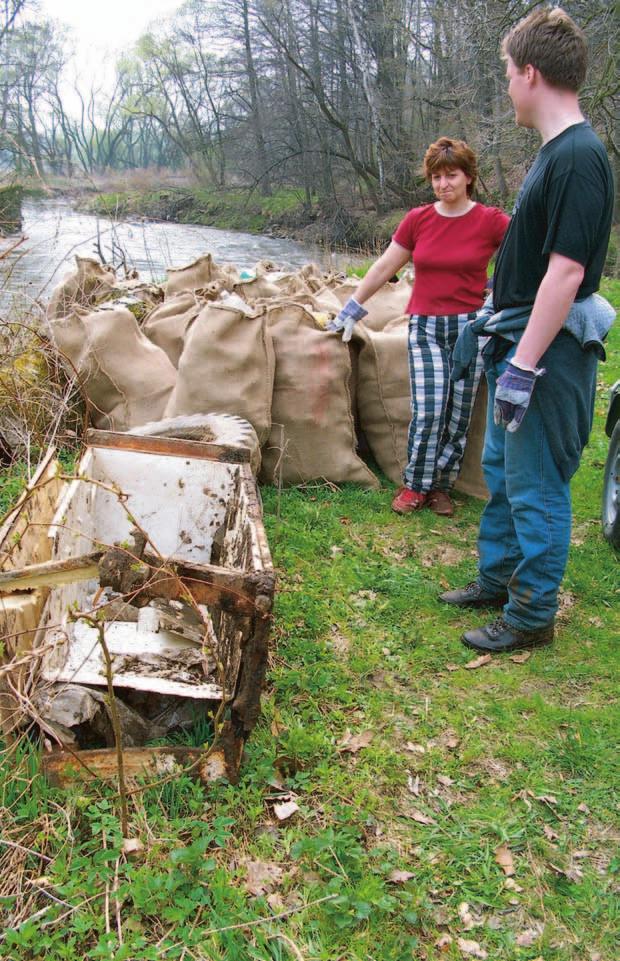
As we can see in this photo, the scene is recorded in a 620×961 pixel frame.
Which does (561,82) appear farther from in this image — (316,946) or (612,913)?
(316,946)

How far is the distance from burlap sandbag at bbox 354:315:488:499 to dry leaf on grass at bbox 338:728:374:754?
2.07m

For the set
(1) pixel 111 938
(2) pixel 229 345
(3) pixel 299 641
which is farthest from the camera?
(2) pixel 229 345

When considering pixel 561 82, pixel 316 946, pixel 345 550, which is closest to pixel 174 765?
pixel 316 946

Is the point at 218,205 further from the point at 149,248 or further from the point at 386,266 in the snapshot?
the point at 386,266

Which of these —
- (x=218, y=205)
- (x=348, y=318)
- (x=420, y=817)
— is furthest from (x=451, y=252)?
(x=218, y=205)

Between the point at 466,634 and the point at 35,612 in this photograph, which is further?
the point at 466,634

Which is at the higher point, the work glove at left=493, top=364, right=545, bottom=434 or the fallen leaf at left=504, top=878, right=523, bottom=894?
the work glove at left=493, top=364, right=545, bottom=434

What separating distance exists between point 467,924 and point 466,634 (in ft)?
3.91

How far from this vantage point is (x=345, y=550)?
3615 millimetres

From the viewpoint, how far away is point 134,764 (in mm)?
2000

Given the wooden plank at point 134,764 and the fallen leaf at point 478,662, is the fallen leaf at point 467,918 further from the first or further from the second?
the fallen leaf at point 478,662

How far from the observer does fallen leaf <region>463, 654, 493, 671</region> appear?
2.73 meters

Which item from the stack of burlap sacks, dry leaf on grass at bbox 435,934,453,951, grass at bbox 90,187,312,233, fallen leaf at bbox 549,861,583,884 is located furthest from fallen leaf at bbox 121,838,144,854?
grass at bbox 90,187,312,233

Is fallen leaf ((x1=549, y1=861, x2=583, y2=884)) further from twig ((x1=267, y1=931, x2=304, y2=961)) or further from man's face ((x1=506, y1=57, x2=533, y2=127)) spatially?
man's face ((x1=506, y1=57, x2=533, y2=127))
